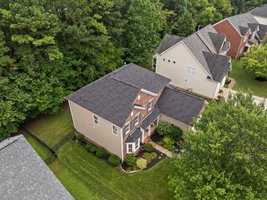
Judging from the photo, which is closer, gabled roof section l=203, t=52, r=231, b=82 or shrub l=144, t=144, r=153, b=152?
shrub l=144, t=144, r=153, b=152

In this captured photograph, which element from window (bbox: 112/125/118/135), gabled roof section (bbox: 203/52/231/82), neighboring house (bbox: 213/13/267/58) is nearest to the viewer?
window (bbox: 112/125/118/135)

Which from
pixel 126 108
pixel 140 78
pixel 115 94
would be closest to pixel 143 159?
pixel 126 108

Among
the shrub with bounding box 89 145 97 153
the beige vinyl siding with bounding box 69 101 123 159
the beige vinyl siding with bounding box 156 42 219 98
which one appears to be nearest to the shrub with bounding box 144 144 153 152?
the beige vinyl siding with bounding box 69 101 123 159

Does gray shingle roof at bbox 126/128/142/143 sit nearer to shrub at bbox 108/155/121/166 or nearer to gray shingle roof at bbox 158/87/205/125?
shrub at bbox 108/155/121/166

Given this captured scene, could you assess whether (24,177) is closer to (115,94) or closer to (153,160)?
(115,94)

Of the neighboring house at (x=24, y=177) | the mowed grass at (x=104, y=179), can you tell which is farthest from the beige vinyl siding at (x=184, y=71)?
the neighboring house at (x=24, y=177)

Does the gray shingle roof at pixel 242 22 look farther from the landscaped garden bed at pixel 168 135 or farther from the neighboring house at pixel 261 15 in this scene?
the landscaped garden bed at pixel 168 135

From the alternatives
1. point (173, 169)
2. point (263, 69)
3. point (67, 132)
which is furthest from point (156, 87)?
point (263, 69)
